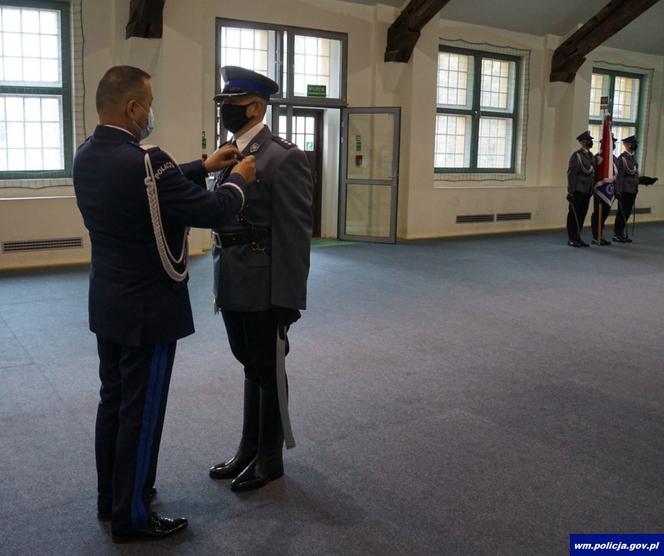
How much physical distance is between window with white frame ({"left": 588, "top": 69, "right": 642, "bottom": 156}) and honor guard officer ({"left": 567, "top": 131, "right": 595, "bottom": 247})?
304cm

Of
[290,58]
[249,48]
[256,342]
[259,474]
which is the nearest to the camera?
[256,342]

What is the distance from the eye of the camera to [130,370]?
214cm

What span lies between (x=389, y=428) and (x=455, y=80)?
8.29 m

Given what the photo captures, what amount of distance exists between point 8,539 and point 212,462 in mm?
794

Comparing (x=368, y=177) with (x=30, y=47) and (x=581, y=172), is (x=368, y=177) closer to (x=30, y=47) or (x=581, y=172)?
(x=581, y=172)

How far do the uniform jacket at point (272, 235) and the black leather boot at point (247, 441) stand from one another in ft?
1.35

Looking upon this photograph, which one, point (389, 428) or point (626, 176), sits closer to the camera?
point (389, 428)

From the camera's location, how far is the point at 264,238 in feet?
7.90

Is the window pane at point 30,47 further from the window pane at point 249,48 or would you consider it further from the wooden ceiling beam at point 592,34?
the wooden ceiling beam at point 592,34

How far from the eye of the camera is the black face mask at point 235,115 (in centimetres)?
240

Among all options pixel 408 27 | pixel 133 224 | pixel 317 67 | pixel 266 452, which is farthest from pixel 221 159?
pixel 408 27

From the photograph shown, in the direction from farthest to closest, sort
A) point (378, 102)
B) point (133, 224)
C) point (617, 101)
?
point (617, 101), point (378, 102), point (133, 224)

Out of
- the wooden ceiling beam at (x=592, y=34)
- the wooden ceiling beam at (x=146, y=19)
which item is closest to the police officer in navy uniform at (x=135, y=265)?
the wooden ceiling beam at (x=146, y=19)

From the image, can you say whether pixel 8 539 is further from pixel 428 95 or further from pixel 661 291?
pixel 428 95
